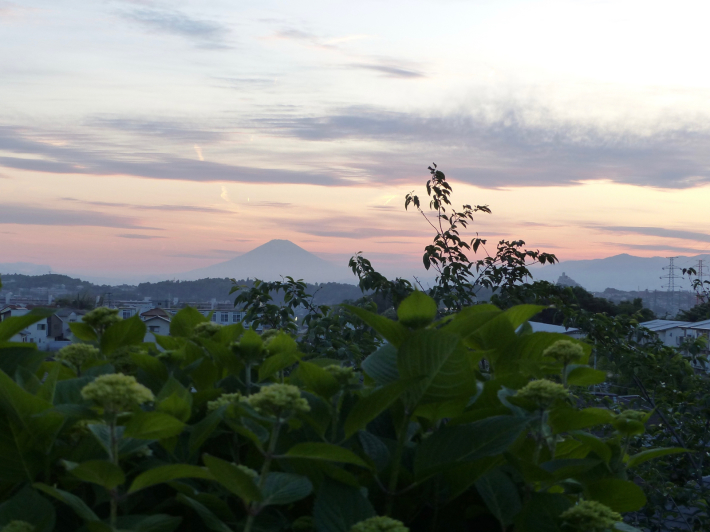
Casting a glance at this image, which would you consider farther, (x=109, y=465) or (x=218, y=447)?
(x=218, y=447)

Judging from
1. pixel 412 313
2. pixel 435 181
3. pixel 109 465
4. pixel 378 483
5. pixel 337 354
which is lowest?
pixel 337 354

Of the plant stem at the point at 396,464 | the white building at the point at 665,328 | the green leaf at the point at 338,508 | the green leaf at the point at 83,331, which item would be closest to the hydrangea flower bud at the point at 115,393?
the green leaf at the point at 338,508

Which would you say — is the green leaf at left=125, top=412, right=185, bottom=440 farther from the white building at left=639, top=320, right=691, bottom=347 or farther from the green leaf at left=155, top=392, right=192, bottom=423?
the white building at left=639, top=320, right=691, bottom=347

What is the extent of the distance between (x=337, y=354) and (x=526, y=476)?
153 inches

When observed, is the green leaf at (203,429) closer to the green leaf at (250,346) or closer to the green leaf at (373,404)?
the green leaf at (373,404)

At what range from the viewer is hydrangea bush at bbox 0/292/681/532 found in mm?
922

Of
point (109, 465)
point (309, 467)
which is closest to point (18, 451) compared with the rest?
point (109, 465)

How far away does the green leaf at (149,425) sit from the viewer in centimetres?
93

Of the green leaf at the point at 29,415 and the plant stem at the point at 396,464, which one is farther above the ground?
the green leaf at the point at 29,415

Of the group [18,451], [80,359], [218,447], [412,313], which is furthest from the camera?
[80,359]

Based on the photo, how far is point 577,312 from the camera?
627cm

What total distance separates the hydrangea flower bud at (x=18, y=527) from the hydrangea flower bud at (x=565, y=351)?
3.25ft

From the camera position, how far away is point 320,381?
1.17m

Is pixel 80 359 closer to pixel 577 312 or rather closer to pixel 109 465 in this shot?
pixel 109 465
